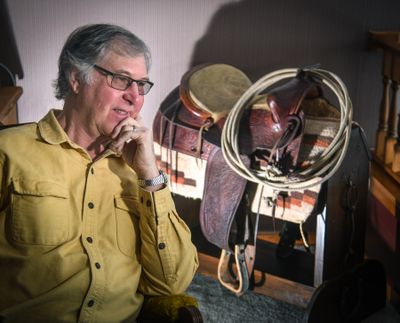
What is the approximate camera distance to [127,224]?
1561 mm

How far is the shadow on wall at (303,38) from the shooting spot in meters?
2.29

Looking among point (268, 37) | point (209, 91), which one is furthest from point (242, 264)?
point (268, 37)

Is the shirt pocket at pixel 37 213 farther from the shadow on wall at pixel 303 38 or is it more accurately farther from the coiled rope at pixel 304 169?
the shadow on wall at pixel 303 38

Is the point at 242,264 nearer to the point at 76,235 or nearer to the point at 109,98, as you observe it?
the point at 76,235

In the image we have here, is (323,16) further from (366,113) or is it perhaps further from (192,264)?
(192,264)

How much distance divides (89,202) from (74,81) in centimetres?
32

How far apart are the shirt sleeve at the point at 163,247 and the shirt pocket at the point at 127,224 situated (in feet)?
0.11

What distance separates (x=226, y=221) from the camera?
211cm

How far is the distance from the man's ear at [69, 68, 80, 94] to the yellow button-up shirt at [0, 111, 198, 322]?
0.10 metres

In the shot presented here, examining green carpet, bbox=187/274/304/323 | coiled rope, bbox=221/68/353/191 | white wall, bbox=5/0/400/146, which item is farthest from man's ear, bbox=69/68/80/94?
green carpet, bbox=187/274/304/323

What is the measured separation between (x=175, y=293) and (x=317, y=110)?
869mm

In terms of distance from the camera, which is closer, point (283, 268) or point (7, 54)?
point (7, 54)

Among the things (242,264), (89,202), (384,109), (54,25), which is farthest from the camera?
(384,109)

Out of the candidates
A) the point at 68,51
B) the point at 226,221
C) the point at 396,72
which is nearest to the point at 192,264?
the point at 226,221
